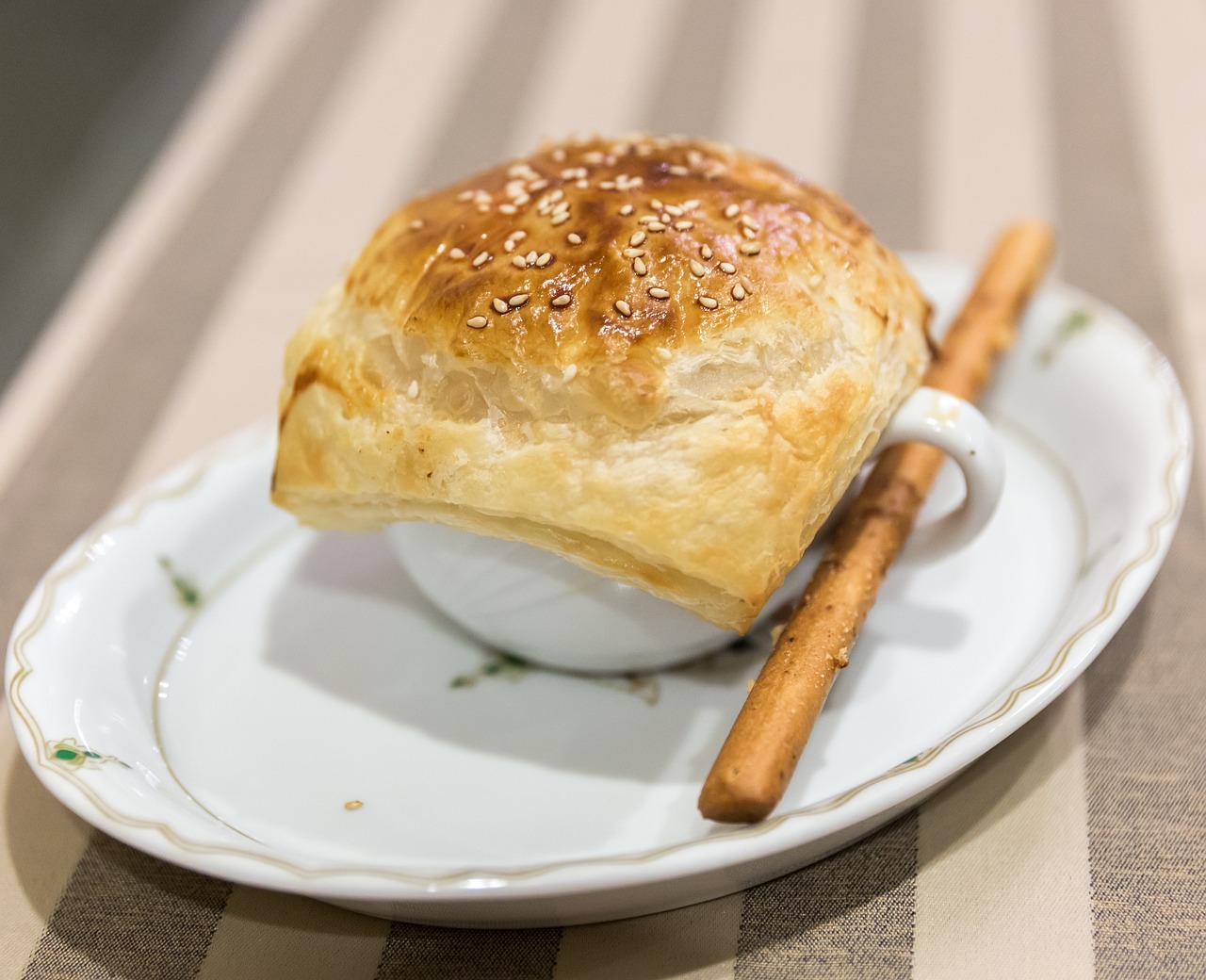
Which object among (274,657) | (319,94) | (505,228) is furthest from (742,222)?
(319,94)

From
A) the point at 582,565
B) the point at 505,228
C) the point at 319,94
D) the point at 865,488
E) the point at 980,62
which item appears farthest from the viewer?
the point at 319,94

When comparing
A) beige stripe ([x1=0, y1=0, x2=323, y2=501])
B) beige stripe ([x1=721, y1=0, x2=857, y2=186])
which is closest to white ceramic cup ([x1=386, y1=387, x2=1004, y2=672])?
beige stripe ([x1=0, y1=0, x2=323, y2=501])

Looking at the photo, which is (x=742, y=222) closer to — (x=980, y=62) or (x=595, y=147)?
(x=595, y=147)

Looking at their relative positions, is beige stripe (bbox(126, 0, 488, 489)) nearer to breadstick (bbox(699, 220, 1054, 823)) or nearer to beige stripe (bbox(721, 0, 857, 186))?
beige stripe (bbox(721, 0, 857, 186))

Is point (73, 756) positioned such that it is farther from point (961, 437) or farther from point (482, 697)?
point (961, 437)

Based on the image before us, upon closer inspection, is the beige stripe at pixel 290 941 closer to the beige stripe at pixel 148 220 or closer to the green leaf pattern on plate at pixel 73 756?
the green leaf pattern on plate at pixel 73 756

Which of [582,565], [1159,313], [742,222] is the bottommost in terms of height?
[1159,313]

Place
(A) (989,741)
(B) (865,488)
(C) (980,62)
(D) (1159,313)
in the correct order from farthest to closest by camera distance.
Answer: (C) (980,62) → (D) (1159,313) → (B) (865,488) → (A) (989,741)

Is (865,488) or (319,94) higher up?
(319,94)
